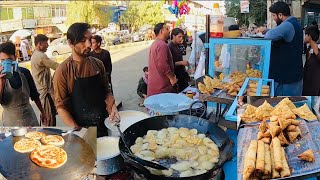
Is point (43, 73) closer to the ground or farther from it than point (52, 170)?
farther from it

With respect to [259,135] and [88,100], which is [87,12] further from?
[259,135]

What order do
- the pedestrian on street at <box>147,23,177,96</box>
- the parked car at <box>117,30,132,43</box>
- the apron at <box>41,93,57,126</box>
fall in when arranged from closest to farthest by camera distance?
the pedestrian on street at <box>147,23,177,96</box> < the apron at <box>41,93,57,126</box> < the parked car at <box>117,30,132,43</box>

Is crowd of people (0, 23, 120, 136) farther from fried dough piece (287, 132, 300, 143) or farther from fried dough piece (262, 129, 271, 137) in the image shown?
fried dough piece (287, 132, 300, 143)

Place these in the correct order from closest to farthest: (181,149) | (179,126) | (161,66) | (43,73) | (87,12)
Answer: (181,149) → (179,126) → (161,66) → (43,73) → (87,12)

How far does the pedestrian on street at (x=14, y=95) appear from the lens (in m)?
3.29

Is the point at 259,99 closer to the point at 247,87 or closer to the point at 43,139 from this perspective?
the point at 247,87

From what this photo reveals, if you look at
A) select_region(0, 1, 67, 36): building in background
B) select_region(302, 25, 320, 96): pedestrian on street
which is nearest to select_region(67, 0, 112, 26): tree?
select_region(0, 1, 67, 36): building in background

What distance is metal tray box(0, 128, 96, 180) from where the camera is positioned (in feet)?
4.20

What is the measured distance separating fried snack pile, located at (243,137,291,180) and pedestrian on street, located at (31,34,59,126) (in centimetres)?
396

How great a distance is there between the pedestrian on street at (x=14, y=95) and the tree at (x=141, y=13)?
3263 cm

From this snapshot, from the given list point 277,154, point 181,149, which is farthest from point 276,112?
point 181,149

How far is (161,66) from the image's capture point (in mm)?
4176

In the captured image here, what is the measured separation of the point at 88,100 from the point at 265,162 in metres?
1.77

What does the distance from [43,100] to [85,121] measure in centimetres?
240
